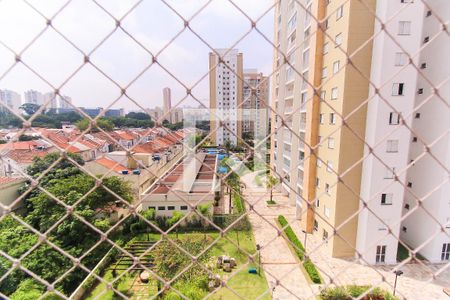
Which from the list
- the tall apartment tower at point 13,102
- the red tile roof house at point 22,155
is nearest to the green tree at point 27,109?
the tall apartment tower at point 13,102

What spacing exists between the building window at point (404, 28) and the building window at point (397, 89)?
601 millimetres

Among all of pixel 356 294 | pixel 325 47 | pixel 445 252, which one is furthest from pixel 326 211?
pixel 325 47

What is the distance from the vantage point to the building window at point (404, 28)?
2.99m

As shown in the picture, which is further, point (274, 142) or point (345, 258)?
point (274, 142)

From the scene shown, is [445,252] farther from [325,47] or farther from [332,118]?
[325,47]

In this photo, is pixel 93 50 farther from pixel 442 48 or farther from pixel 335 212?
pixel 442 48

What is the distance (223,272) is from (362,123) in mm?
2762

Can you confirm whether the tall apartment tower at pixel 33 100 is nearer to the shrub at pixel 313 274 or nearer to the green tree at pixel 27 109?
the green tree at pixel 27 109

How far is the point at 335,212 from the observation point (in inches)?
136

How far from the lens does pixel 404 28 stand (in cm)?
301

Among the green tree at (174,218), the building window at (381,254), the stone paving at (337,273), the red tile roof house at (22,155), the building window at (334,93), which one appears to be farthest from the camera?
the red tile roof house at (22,155)

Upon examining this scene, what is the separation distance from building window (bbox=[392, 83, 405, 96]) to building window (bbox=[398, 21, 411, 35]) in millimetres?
601

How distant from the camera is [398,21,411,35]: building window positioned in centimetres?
299

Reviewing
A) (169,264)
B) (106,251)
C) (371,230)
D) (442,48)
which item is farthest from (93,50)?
(442,48)
